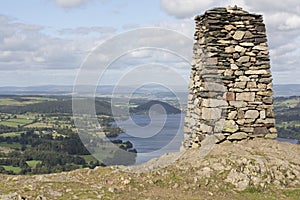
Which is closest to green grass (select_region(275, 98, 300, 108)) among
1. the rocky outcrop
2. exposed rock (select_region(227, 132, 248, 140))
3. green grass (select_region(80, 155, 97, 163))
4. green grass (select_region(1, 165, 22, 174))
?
green grass (select_region(80, 155, 97, 163))

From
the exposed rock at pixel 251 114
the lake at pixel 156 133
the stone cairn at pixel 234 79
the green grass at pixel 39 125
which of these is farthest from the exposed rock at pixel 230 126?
the green grass at pixel 39 125

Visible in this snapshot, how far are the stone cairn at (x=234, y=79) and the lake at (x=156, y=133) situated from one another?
16.2ft

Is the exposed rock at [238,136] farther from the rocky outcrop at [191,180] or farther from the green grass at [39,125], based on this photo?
the green grass at [39,125]

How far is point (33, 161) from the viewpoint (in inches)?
2243

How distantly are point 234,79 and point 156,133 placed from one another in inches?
326

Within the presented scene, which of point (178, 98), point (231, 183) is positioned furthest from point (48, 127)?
point (231, 183)

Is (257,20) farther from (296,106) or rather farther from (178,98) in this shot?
(296,106)

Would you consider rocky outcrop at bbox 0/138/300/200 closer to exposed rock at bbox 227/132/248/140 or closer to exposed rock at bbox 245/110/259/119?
exposed rock at bbox 227/132/248/140

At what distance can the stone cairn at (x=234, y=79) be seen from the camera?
468 inches

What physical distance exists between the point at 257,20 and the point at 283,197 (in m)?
6.09

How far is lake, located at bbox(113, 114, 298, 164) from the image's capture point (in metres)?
18.5

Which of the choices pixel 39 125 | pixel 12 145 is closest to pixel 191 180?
pixel 12 145

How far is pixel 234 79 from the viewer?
12.1 m

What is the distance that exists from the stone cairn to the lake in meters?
4.94
